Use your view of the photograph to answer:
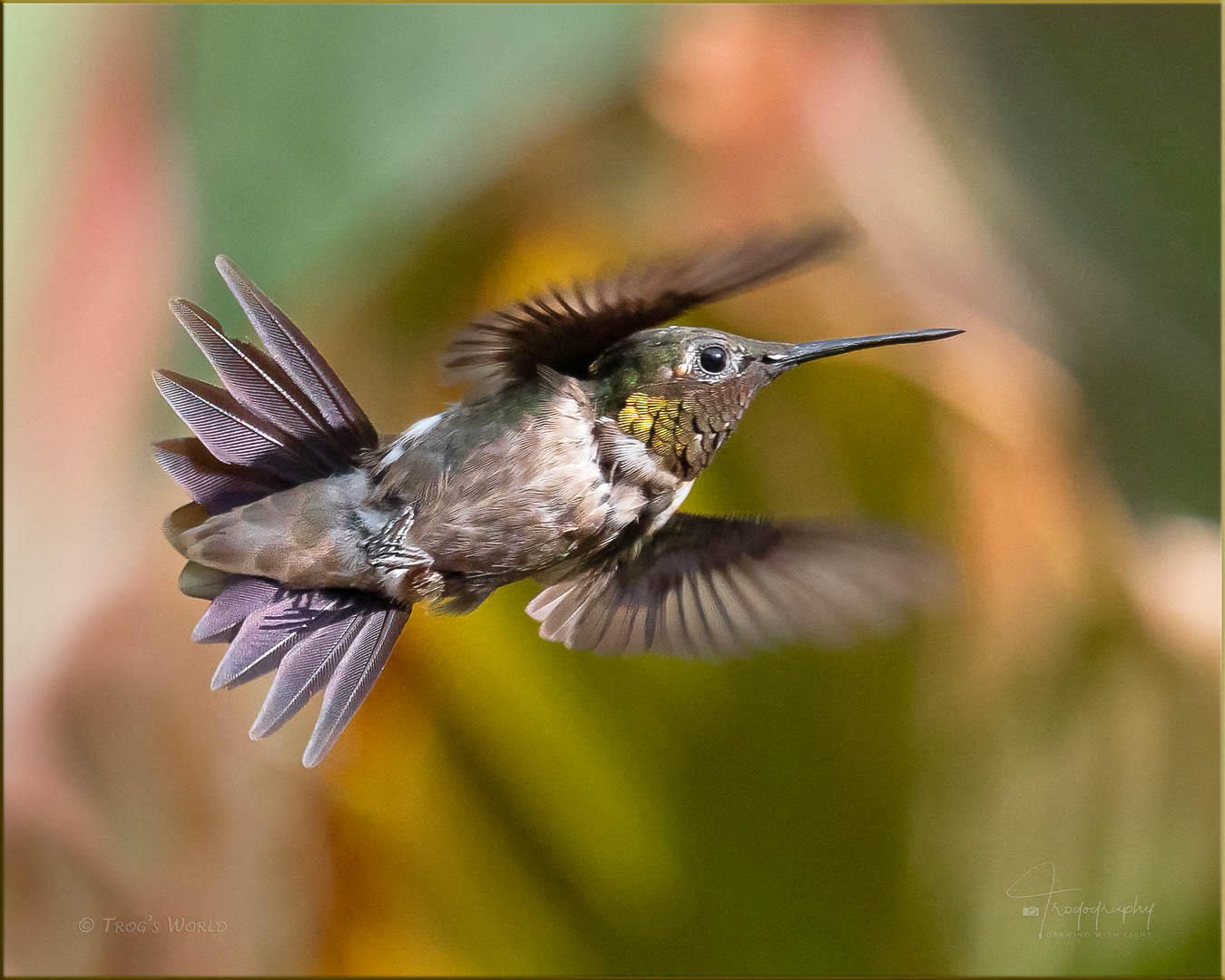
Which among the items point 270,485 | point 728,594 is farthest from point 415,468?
point 728,594

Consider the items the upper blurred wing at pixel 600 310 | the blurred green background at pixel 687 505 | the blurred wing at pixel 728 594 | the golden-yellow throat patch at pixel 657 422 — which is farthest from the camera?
the blurred green background at pixel 687 505

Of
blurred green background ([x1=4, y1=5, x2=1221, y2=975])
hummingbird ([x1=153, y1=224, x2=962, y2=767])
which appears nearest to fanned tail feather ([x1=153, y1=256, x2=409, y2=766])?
hummingbird ([x1=153, y1=224, x2=962, y2=767])

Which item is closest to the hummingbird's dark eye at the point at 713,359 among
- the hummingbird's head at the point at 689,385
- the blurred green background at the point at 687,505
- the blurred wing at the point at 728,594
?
the hummingbird's head at the point at 689,385

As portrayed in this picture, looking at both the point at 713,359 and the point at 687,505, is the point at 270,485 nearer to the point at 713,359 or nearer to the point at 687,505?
the point at 713,359

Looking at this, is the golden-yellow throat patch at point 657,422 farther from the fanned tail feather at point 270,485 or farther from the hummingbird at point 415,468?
the fanned tail feather at point 270,485

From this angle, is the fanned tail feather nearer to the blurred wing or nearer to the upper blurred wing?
the upper blurred wing

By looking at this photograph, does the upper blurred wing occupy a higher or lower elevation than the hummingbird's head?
higher

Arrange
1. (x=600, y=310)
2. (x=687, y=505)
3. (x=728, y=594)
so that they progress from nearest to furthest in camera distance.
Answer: (x=600, y=310), (x=728, y=594), (x=687, y=505)
